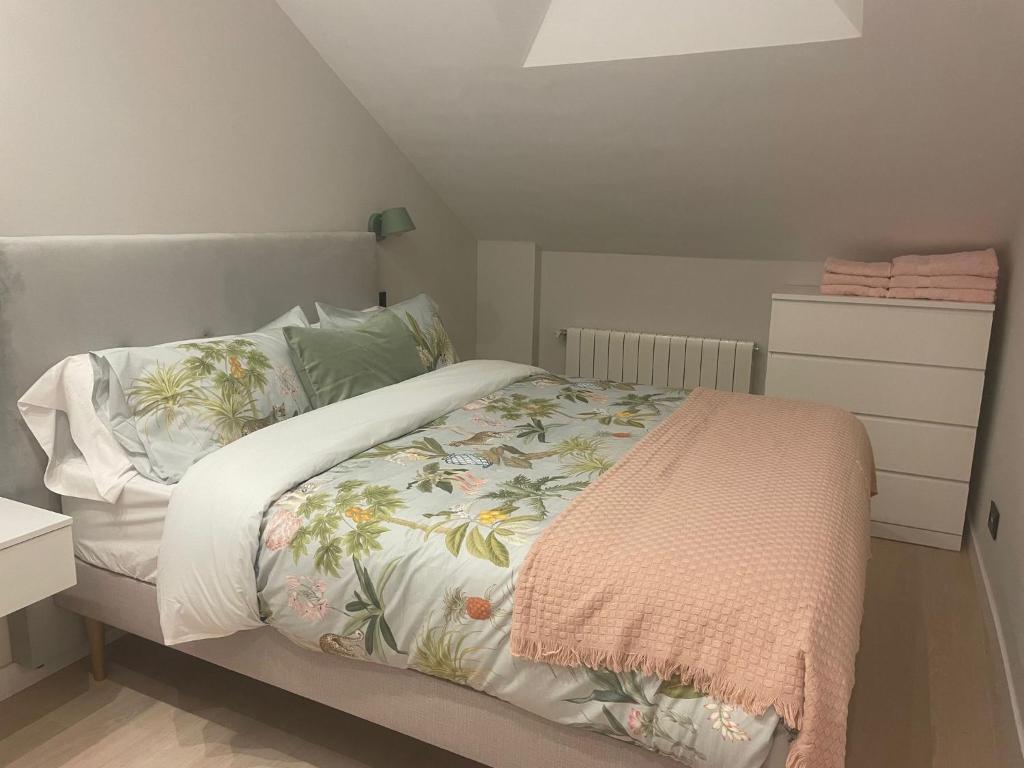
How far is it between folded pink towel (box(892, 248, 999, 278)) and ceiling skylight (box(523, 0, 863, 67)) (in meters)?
1.03

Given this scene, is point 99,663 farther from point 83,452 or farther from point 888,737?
point 888,737

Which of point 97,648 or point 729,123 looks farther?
point 729,123

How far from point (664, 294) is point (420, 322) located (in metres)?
1.55

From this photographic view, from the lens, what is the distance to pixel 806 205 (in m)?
3.41

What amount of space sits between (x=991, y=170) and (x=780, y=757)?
2.47 meters

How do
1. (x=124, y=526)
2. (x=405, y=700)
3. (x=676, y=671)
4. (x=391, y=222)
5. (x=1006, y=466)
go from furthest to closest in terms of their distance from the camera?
(x=391, y=222), (x=1006, y=466), (x=124, y=526), (x=405, y=700), (x=676, y=671)

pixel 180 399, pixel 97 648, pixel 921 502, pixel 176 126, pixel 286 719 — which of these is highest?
pixel 176 126

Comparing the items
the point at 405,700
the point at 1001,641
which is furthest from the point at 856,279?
the point at 405,700

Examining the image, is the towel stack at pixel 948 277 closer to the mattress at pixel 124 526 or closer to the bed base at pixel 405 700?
the bed base at pixel 405 700

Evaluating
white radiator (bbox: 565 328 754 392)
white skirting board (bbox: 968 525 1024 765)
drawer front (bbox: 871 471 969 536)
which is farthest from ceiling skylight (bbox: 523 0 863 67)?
white skirting board (bbox: 968 525 1024 765)

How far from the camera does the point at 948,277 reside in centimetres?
311

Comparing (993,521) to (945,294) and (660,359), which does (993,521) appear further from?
(660,359)

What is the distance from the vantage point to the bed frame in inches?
65.0

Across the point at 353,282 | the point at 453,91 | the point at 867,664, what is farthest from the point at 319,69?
the point at 867,664
